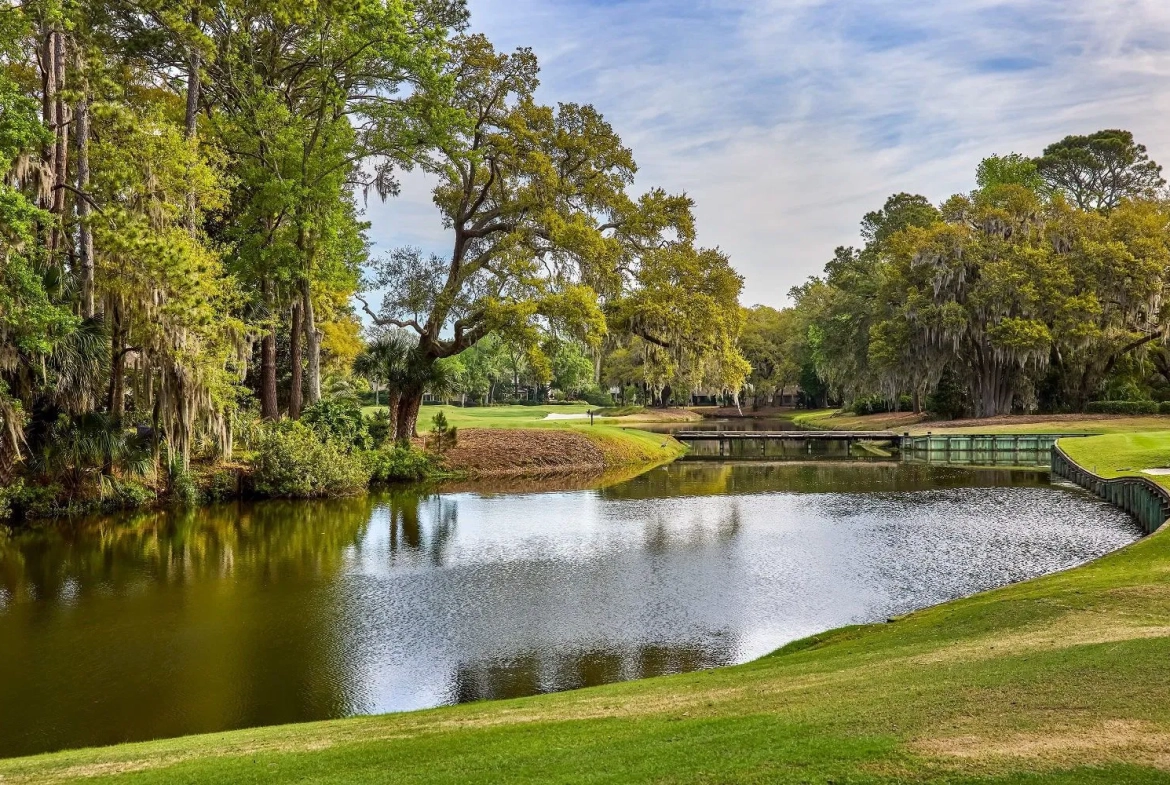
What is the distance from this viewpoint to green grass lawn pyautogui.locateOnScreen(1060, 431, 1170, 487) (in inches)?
1034

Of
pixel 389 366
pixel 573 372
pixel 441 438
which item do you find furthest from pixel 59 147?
pixel 573 372

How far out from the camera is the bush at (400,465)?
30.6m

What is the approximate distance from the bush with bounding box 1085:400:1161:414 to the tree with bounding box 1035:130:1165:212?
28409mm

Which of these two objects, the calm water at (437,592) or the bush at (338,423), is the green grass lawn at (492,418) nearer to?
the bush at (338,423)

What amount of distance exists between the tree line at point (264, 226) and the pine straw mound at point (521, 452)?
8.96 ft

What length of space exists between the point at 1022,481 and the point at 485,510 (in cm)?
1960

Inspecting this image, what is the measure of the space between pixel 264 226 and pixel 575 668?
23.0 metres

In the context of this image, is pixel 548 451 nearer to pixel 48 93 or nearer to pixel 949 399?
pixel 48 93

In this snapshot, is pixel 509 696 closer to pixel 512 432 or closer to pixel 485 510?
pixel 485 510

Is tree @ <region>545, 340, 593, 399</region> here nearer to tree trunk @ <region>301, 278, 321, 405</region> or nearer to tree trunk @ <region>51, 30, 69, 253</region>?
tree trunk @ <region>301, 278, 321, 405</region>

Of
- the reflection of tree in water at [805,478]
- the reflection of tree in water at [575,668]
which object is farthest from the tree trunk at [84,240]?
the reflection of tree in water at [575,668]

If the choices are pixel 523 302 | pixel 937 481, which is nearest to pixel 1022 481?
pixel 937 481

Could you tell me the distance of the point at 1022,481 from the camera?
30141 mm

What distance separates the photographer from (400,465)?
103ft
